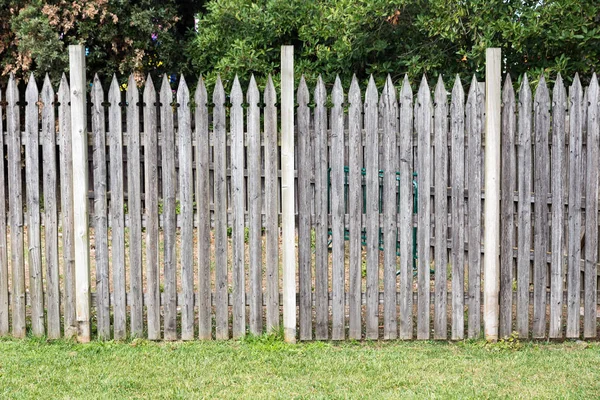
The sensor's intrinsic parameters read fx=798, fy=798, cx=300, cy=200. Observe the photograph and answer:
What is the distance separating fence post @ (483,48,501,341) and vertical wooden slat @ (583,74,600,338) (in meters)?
0.68

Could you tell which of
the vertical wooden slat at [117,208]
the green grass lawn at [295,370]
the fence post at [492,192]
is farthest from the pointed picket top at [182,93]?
the fence post at [492,192]

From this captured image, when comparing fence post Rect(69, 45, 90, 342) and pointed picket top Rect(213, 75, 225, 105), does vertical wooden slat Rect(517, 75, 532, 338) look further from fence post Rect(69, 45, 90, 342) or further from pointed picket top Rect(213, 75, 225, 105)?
fence post Rect(69, 45, 90, 342)

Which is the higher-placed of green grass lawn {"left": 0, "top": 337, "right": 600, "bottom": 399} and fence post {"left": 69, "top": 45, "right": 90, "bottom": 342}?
fence post {"left": 69, "top": 45, "right": 90, "bottom": 342}

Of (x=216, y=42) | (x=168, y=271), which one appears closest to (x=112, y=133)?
(x=168, y=271)

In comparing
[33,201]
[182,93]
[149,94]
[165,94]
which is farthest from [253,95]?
[33,201]

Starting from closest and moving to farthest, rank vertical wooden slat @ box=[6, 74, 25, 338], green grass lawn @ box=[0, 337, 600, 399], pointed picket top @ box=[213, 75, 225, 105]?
green grass lawn @ box=[0, 337, 600, 399]
pointed picket top @ box=[213, 75, 225, 105]
vertical wooden slat @ box=[6, 74, 25, 338]

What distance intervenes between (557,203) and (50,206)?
379 centimetres

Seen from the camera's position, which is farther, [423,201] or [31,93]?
[423,201]

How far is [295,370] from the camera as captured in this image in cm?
535

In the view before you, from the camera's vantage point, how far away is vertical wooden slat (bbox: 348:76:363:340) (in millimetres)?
5879

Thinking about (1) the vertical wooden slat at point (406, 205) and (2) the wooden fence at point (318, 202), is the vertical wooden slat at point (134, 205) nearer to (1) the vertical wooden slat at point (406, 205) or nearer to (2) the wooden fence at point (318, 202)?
(2) the wooden fence at point (318, 202)

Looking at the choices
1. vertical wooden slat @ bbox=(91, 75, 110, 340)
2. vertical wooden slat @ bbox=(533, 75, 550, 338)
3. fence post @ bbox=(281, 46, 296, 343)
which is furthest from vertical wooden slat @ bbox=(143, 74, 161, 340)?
vertical wooden slat @ bbox=(533, 75, 550, 338)

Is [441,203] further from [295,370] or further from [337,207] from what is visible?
→ [295,370]

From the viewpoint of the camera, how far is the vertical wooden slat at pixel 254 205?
19.3ft
